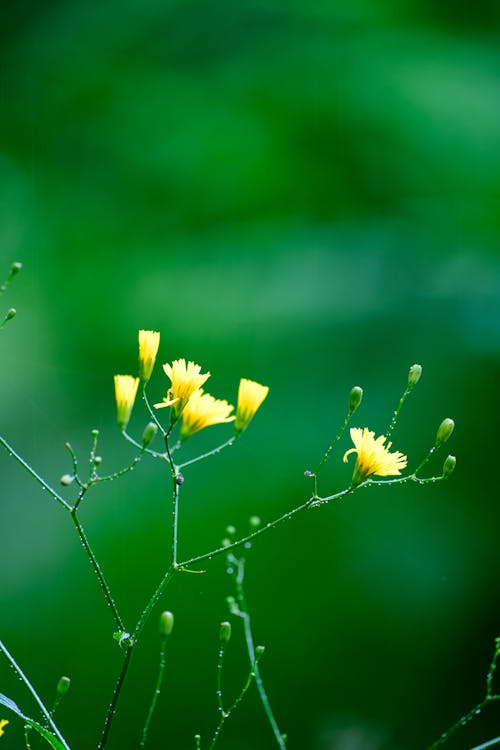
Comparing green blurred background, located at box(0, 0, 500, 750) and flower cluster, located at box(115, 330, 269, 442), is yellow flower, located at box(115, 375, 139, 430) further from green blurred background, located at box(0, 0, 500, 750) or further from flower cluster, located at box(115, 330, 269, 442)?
green blurred background, located at box(0, 0, 500, 750)

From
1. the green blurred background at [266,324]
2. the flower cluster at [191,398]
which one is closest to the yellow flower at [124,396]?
the flower cluster at [191,398]

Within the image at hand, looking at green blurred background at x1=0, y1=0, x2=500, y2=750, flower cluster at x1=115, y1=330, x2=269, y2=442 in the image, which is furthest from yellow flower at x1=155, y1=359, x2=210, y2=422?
green blurred background at x1=0, y1=0, x2=500, y2=750

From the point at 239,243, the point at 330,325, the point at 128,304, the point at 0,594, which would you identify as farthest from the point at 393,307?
the point at 0,594

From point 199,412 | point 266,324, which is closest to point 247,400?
point 199,412

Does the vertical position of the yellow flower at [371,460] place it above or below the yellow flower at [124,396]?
below

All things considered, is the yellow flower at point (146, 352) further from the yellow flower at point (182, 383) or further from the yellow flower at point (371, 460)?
the yellow flower at point (371, 460)

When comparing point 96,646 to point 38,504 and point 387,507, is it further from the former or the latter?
point 387,507

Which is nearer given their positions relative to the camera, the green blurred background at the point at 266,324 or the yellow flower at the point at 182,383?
the yellow flower at the point at 182,383

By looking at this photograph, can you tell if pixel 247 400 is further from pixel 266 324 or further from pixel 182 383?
pixel 266 324
